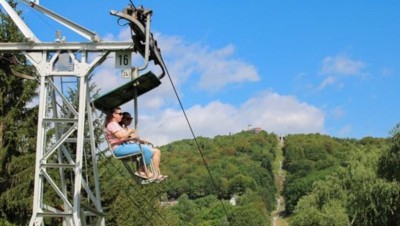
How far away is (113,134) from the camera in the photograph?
9.06m

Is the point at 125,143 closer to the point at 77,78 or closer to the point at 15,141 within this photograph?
the point at 77,78

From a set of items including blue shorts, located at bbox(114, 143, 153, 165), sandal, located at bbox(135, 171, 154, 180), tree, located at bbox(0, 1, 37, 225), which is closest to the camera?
blue shorts, located at bbox(114, 143, 153, 165)

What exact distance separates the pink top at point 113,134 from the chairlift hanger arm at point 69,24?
1.34m

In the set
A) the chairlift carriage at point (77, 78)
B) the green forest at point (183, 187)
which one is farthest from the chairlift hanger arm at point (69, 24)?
the green forest at point (183, 187)

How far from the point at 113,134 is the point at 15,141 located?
350 inches

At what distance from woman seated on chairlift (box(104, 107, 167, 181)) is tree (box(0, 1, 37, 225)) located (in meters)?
7.46

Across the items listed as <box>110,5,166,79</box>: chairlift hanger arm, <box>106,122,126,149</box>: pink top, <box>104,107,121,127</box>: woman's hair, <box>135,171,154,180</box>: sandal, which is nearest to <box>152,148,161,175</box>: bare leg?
<box>135,171,154,180</box>: sandal

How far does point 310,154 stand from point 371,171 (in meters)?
135

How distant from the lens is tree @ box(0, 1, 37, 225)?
16.4 m

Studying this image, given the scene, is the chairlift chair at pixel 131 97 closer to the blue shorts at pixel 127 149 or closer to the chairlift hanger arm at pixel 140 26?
the blue shorts at pixel 127 149

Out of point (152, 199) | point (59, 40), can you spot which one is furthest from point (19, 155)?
point (152, 199)

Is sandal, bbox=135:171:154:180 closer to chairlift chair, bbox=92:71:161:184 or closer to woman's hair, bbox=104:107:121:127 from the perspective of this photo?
chairlift chair, bbox=92:71:161:184

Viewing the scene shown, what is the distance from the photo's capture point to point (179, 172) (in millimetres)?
131875

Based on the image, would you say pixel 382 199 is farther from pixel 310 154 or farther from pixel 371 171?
pixel 310 154
